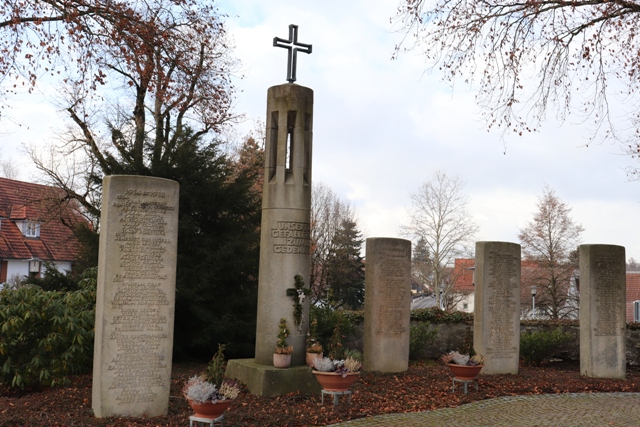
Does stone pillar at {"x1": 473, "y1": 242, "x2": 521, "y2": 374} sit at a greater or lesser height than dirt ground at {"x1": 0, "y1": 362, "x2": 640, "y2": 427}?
greater

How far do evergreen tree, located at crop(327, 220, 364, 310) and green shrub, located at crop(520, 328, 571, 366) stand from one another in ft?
72.1

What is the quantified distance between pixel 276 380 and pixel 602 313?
7447mm

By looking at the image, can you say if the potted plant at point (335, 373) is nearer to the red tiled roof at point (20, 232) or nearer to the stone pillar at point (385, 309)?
the stone pillar at point (385, 309)

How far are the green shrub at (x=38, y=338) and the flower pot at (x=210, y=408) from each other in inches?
150

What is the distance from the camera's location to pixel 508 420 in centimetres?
840

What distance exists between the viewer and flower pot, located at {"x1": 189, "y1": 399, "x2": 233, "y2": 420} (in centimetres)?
680

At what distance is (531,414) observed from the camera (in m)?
8.84

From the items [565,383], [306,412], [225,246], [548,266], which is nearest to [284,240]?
[306,412]

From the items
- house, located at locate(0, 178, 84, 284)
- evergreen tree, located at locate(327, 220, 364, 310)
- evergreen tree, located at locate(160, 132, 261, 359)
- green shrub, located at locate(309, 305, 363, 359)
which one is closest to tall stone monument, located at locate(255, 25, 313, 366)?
evergreen tree, located at locate(160, 132, 261, 359)

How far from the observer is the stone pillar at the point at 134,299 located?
25.2ft

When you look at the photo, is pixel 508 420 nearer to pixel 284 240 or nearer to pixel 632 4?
pixel 284 240

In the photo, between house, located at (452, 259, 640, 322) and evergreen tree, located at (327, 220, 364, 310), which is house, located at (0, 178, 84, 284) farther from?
house, located at (452, 259, 640, 322)

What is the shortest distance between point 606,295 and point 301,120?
7.59m

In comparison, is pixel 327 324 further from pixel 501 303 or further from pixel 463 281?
pixel 463 281
